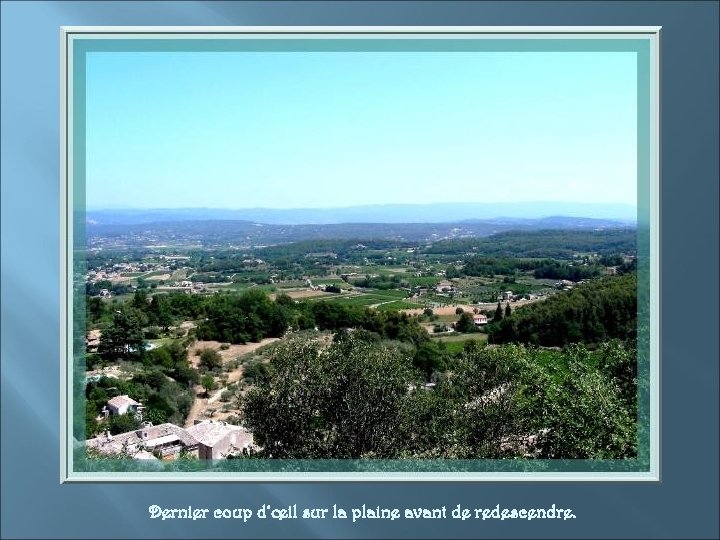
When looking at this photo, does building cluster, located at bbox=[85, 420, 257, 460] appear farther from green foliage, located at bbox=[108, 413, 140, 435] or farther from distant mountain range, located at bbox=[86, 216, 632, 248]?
distant mountain range, located at bbox=[86, 216, 632, 248]

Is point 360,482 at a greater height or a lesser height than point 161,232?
lesser

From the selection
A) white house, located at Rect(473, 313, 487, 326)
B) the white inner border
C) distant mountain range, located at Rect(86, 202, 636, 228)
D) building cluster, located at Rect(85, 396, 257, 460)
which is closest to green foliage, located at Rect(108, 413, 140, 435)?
building cluster, located at Rect(85, 396, 257, 460)

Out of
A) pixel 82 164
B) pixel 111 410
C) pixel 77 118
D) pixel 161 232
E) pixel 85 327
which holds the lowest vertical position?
pixel 111 410

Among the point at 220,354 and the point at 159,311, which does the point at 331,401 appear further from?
the point at 159,311

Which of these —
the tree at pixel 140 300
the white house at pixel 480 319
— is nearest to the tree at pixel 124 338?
the tree at pixel 140 300

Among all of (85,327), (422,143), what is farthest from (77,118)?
(422,143)
